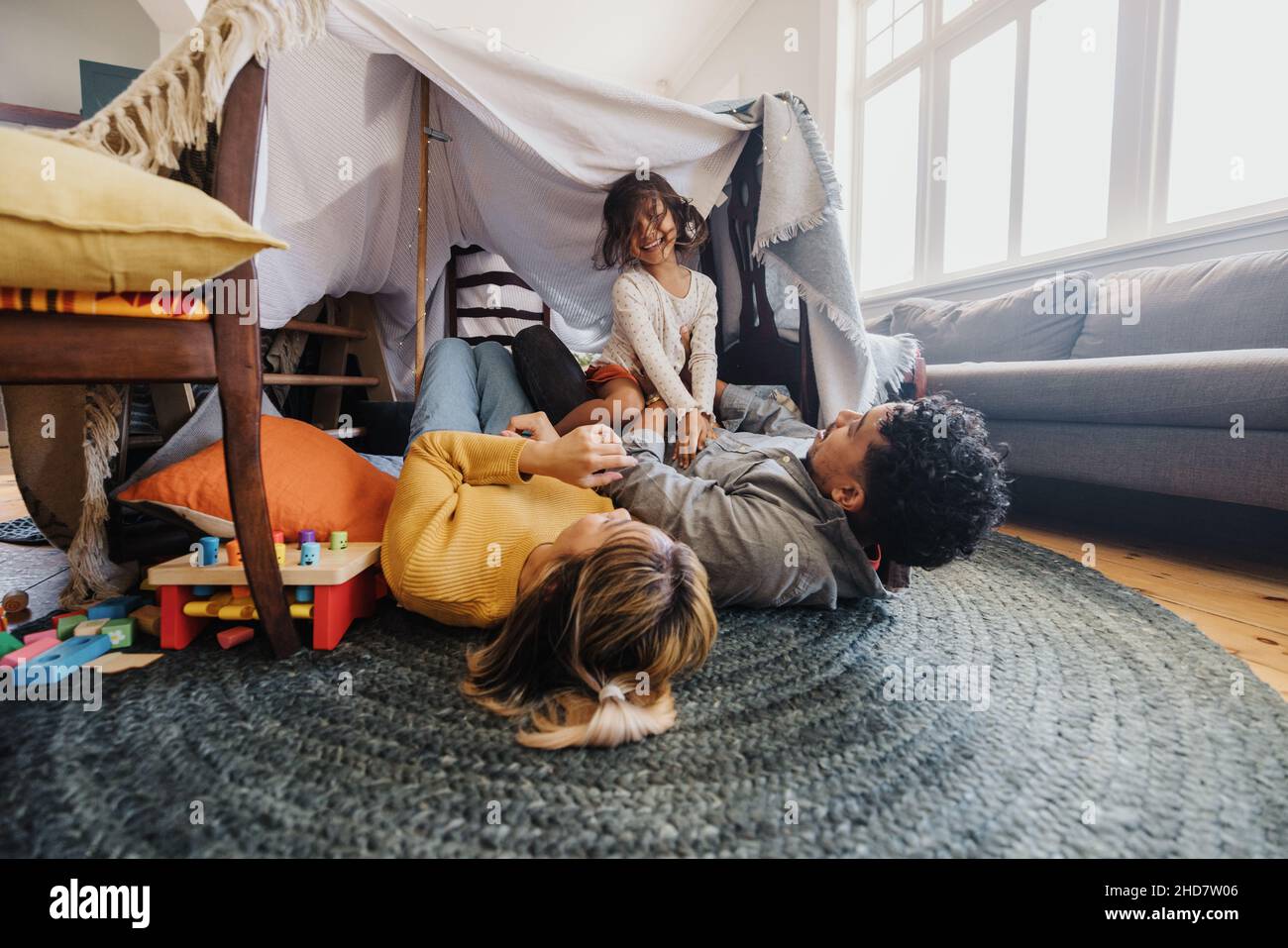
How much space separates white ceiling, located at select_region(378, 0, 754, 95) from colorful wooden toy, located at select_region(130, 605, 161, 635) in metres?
4.04

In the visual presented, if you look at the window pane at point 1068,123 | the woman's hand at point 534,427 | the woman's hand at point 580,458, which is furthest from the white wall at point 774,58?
the woman's hand at point 580,458

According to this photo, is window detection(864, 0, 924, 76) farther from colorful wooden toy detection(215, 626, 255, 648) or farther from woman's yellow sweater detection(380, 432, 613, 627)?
colorful wooden toy detection(215, 626, 255, 648)

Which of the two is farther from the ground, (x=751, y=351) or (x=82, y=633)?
(x=751, y=351)

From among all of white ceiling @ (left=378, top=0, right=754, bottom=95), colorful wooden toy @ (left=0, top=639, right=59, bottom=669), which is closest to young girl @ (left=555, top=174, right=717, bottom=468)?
colorful wooden toy @ (left=0, top=639, right=59, bottom=669)

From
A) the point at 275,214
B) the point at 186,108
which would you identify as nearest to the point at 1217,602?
the point at 186,108

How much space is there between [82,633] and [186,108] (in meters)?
0.65

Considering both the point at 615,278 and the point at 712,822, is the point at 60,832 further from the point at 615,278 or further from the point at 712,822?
the point at 615,278

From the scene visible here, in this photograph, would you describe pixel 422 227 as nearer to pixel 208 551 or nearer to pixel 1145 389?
pixel 208 551

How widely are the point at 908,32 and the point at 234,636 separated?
148 inches

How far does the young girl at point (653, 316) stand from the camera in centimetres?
140

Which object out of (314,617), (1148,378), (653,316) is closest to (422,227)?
(653,316)

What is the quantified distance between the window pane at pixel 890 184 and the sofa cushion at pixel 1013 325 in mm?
950

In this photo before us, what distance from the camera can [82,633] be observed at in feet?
2.64

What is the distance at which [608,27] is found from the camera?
448 centimetres
